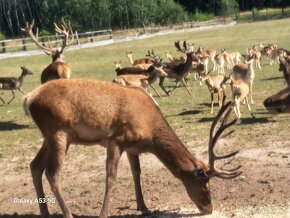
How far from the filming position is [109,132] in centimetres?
592

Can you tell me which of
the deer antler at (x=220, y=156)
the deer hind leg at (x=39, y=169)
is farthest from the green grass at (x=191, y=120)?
the deer antler at (x=220, y=156)

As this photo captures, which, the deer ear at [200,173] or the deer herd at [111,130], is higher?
the deer herd at [111,130]

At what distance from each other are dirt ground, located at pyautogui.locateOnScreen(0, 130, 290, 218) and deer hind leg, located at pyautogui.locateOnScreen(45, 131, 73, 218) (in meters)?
0.43

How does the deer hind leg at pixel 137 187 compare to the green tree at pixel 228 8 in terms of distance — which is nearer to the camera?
the deer hind leg at pixel 137 187

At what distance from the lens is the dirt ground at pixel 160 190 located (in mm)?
6177

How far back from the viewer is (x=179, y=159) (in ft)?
19.3

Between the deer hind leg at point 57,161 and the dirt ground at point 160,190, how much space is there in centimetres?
43

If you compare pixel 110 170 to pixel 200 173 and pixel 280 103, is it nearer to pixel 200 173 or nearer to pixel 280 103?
pixel 200 173

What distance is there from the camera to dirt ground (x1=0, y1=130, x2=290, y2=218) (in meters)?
6.18

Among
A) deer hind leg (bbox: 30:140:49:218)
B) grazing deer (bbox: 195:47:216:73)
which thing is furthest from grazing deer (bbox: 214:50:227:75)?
deer hind leg (bbox: 30:140:49:218)

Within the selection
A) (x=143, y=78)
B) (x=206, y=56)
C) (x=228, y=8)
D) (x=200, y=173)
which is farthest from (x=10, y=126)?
(x=228, y=8)

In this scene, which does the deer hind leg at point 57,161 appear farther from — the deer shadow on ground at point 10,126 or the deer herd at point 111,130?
the deer shadow on ground at point 10,126

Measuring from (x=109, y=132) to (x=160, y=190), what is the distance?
54.3 inches

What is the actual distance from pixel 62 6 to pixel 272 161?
65256 mm
